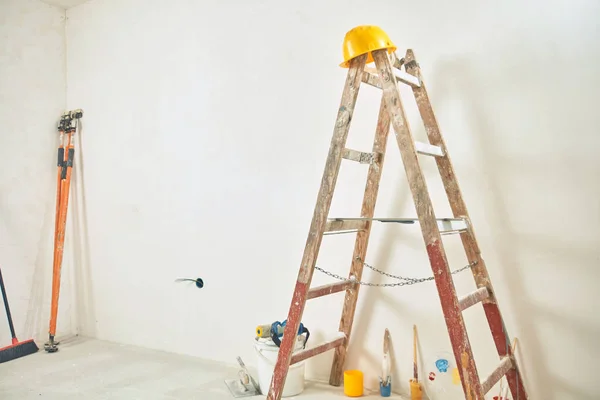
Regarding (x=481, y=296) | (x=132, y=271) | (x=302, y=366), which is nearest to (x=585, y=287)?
(x=481, y=296)

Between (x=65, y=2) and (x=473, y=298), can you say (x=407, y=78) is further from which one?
(x=65, y=2)

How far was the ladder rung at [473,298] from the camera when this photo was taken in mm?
1740

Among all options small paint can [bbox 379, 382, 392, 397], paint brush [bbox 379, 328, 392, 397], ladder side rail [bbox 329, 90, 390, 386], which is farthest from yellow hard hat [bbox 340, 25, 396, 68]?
small paint can [bbox 379, 382, 392, 397]

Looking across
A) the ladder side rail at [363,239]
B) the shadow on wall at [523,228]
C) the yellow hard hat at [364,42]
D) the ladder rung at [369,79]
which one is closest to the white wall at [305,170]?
the shadow on wall at [523,228]

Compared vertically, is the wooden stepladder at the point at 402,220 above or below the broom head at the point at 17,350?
above

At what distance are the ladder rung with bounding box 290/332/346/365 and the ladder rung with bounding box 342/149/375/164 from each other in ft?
2.90

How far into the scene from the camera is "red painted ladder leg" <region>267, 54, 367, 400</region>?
1.83 meters

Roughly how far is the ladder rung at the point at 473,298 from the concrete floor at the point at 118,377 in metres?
0.73

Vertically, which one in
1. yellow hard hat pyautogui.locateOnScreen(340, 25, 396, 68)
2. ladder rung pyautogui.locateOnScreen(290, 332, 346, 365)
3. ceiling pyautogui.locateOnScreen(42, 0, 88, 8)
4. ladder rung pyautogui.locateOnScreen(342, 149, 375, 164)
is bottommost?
ladder rung pyautogui.locateOnScreen(290, 332, 346, 365)

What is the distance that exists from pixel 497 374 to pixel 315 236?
887 millimetres

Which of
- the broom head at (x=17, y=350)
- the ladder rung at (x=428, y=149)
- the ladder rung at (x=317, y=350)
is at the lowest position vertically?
the ladder rung at (x=317, y=350)

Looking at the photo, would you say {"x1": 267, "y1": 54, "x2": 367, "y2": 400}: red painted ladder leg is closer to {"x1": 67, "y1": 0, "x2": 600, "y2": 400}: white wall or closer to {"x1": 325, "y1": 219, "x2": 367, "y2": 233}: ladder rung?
{"x1": 325, "y1": 219, "x2": 367, "y2": 233}: ladder rung

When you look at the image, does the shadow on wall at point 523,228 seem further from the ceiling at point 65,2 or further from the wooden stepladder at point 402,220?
the ceiling at point 65,2

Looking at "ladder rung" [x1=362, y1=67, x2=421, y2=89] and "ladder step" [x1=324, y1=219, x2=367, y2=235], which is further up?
"ladder rung" [x1=362, y1=67, x2=421, y2=89]
